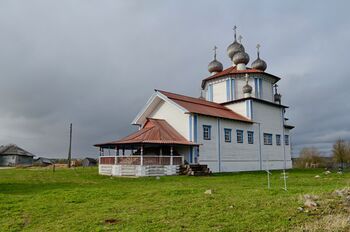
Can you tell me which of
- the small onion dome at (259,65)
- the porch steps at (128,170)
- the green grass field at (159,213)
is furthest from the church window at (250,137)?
the green grass field at (159,213)

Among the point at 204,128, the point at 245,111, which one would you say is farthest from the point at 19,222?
the point at 245,111

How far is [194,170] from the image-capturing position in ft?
71.7

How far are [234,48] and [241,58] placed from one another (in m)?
2.78

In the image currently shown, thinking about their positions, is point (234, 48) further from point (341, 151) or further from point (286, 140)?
point (341, 151)

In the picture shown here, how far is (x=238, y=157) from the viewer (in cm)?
2755

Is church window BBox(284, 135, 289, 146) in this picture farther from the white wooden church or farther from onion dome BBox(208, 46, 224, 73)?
onion dome BBox(208, 46, 224, 73)

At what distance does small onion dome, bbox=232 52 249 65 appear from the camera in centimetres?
3349

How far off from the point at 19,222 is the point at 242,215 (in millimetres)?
5047

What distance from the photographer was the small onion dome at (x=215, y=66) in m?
36.3

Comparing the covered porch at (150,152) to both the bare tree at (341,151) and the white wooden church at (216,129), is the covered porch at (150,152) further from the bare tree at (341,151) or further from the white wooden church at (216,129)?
the bare tree at (341,151)

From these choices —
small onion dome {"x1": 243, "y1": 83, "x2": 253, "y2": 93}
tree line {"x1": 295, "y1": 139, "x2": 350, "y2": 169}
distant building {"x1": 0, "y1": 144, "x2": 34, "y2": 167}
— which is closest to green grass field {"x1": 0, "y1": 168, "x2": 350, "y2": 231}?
small onion dome {"x1": 243, "y1": 83, "x2": 253, "y2": 93}

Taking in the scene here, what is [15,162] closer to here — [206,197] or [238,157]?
[238,157]

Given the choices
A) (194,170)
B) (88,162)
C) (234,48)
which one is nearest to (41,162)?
(88,162)

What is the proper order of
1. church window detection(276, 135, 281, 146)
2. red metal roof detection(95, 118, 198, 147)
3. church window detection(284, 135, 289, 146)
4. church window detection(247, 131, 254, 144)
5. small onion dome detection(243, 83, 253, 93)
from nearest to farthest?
red metal roof detection(95, 118, 198, 147) < church window detection(247, 131, 254, 144) < small onion dome detection(243, 83, 253, 93) < church window detection(276, 135, 281, 146) < church window detection(284, 135, 289, 146)
